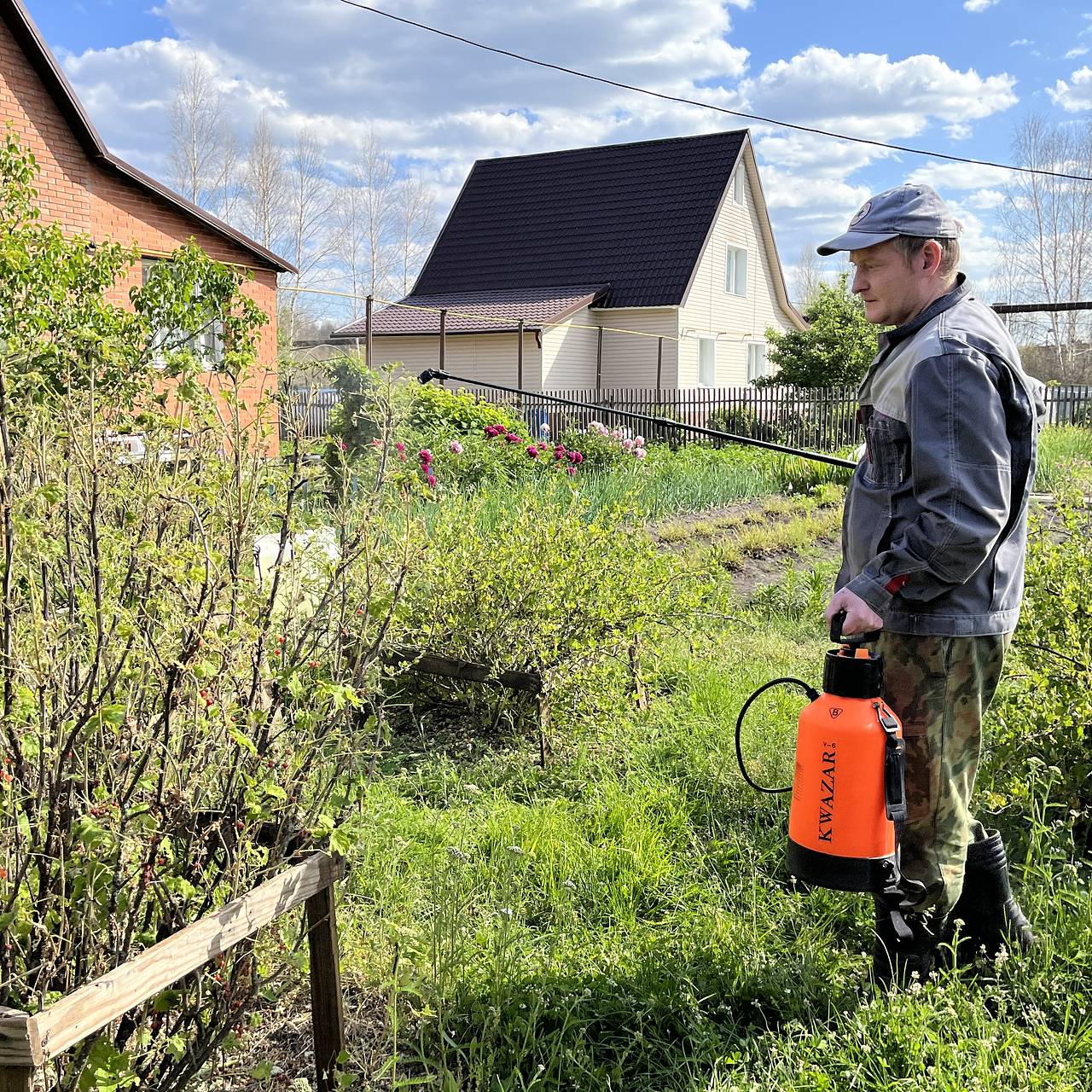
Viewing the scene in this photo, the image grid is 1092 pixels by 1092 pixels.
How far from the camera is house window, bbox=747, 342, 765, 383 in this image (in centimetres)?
3125

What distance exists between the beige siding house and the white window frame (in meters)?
0.13

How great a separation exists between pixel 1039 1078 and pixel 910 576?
1.09 m

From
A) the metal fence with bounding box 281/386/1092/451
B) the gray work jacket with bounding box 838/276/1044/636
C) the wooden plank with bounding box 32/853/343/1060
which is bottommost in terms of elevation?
the wooden plank with bounding box 32/853/343/1060

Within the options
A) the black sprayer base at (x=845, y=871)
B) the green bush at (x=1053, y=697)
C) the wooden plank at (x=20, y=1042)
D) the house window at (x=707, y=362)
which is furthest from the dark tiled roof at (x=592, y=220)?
the wooden plank at (x=20, y=1042)

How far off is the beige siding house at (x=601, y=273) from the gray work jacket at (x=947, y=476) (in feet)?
72.0

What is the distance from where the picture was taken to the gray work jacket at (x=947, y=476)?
2.33m

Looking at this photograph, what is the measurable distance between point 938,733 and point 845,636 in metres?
0.34

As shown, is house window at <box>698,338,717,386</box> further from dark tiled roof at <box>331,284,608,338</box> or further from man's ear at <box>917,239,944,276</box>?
man's ear at <box>917,239,944,276</box>

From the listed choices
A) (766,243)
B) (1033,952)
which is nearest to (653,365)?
(766,243)

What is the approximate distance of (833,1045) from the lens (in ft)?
7.98

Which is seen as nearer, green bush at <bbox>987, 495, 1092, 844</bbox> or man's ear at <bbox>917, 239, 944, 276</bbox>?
man's ear at <bbox>917, 239, 944, 276</bbox>

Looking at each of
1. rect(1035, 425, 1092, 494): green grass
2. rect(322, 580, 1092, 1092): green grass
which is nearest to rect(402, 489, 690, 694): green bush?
rect(322, 580, 1092, 1092): green grass

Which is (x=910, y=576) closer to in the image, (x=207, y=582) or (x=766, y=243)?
(x=207, y=582)

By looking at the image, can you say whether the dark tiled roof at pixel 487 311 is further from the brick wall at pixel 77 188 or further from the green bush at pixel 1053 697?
the green bush at pixel 1053 697
